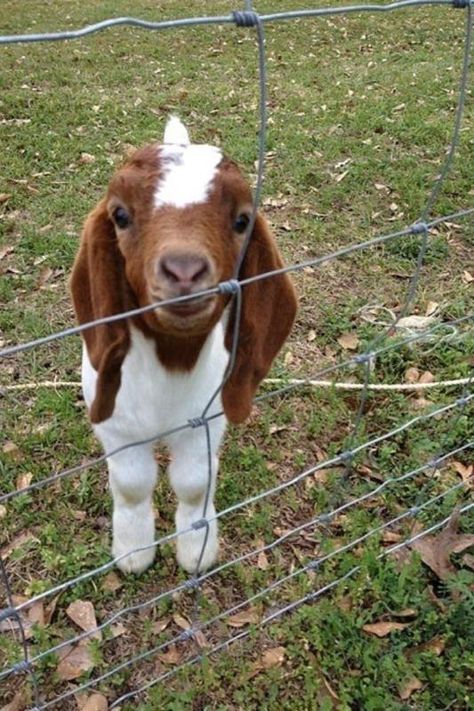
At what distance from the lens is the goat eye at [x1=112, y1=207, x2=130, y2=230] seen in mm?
1859

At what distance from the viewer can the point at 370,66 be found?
8531 millimetres

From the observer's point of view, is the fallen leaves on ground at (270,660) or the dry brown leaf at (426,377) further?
the dry brown leaf at (426,377)

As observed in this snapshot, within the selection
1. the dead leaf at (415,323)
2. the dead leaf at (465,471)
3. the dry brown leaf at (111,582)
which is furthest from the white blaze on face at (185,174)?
the dead leaf at (415,323)

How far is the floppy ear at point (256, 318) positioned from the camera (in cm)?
200

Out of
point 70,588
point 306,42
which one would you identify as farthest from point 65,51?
point 70,588

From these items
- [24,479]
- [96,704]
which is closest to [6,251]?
[24,479]

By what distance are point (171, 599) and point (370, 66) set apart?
294 inches

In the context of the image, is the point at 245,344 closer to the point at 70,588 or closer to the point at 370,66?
the point at 70,588

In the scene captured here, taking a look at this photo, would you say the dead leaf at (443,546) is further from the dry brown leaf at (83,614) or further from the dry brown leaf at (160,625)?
the dry brown leaf at (83,614)

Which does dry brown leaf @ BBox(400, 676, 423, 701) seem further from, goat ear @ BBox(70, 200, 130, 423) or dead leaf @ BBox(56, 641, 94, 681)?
goat ear @ BBox(70, 200, 130, 423)

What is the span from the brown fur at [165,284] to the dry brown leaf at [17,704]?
3.21ft

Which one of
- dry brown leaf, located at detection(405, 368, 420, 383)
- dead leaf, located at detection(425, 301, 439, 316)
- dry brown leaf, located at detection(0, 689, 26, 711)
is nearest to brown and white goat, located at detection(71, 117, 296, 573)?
dry brown leaf, located at detection(0, 689, 26, 711)

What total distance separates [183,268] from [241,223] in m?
0.38

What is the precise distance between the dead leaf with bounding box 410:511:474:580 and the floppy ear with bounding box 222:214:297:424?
1.09 m
